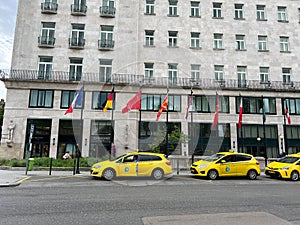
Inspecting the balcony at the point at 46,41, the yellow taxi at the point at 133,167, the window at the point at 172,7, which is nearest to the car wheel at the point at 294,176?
the yellow taxi at the point at 133,167

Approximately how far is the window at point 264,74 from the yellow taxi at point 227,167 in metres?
16.6

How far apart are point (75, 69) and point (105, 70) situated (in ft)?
11.5

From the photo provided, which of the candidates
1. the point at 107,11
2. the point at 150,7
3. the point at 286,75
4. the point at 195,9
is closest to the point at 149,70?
the point at 150,7

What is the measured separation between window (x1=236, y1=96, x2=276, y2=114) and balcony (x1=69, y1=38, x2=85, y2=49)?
20.1m

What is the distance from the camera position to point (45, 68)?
25969mm

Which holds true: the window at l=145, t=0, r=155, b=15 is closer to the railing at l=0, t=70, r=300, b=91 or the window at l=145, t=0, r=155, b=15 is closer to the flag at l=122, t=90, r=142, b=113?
the railing at l=0, t=70, r=300, b=91

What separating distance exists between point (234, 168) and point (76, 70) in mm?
20386

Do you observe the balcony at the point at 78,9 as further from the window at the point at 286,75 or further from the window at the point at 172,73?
the window at the point at 286,75

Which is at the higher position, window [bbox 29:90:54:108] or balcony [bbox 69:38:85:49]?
balcony [bbox 69:38:85:49]

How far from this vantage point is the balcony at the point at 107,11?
27.6m

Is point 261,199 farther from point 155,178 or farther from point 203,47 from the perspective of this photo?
point 203,47

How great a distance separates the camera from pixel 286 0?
30.7 m

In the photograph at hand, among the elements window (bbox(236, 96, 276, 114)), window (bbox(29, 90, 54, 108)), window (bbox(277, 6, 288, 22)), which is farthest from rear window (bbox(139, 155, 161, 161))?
window (bbox(277, 6, 288, 22))

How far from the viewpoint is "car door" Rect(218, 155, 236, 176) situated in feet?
48.4
